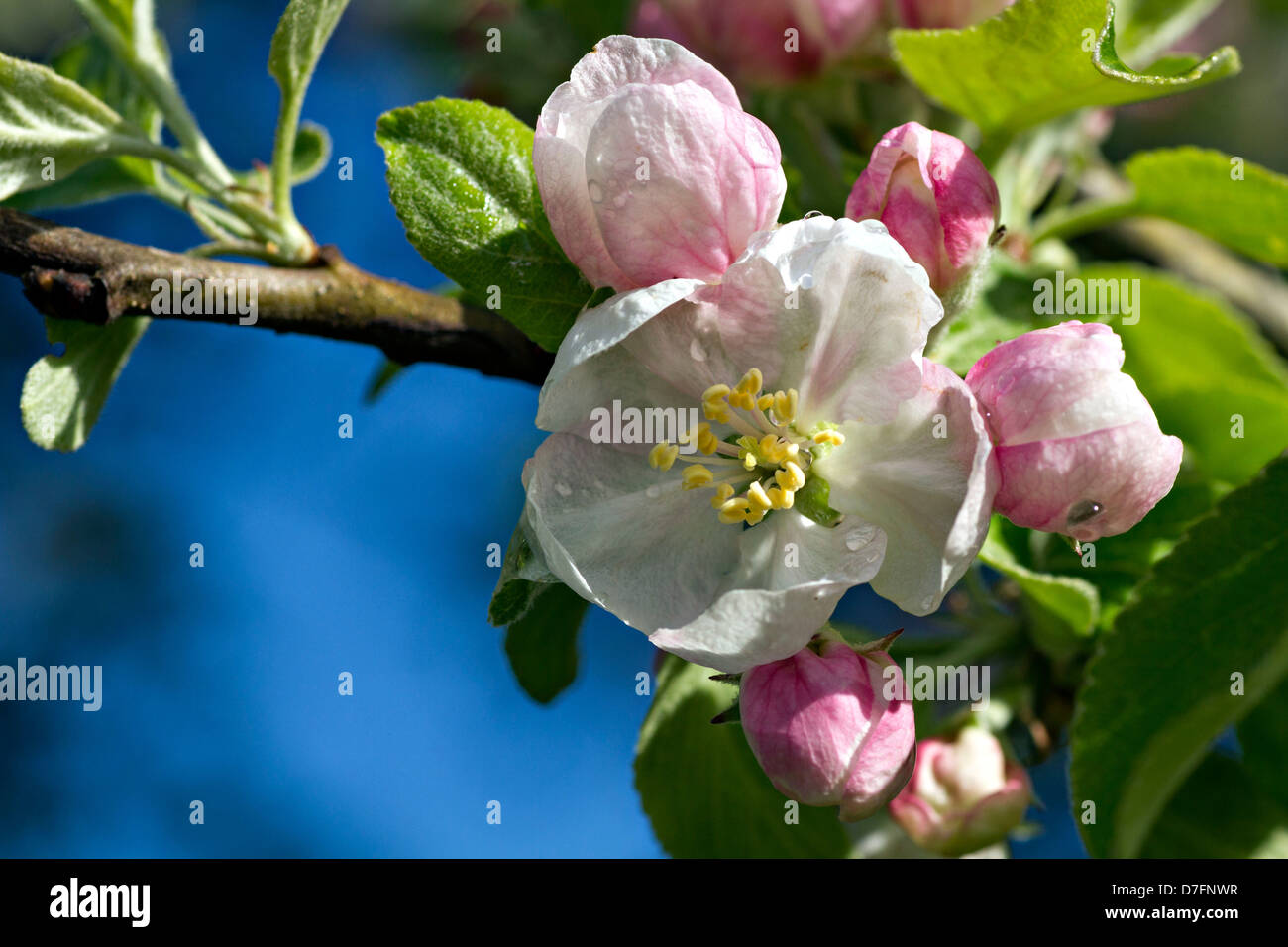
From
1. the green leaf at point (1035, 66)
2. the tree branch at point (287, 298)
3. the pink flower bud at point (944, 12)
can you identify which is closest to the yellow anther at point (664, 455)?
the tree branch at point (287, 298)

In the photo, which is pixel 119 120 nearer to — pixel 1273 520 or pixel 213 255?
pixel 213 255

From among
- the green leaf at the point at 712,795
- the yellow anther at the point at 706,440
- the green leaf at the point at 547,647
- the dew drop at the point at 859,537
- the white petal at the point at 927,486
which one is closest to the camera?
the white petal at the point at 927,486

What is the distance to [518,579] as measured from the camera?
92 cm

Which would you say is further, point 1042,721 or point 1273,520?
point 1042,721

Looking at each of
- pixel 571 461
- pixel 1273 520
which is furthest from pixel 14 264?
pixel 1273 520

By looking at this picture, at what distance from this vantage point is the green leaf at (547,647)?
4.37 ft

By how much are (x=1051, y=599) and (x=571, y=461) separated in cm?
56

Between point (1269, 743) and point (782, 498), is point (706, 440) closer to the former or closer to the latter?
point (782, 498)

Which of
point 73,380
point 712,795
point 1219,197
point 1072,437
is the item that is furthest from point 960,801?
point 73,380

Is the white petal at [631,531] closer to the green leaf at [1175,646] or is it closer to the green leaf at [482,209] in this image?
the green leaf at [482,209]

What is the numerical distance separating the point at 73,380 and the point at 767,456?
2.20 ft

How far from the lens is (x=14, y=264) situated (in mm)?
1052

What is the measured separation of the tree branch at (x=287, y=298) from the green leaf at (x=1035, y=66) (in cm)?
50

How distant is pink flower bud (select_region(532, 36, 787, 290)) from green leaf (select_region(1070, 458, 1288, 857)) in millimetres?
540
